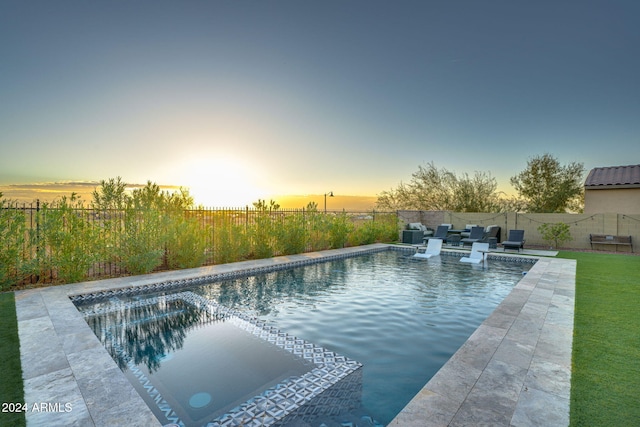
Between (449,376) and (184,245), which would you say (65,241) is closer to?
(184,245)

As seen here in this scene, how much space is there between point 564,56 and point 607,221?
286 inches

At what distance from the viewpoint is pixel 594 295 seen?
6031 millimetres

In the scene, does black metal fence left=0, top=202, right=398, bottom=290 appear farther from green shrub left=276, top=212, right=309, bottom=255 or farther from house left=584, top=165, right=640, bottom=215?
house left=584, top=165, right=640, bottom=215

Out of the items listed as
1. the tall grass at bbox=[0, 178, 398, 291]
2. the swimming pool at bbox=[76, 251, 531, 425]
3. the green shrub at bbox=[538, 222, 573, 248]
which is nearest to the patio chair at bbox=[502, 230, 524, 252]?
the green shrub at bbox=[538, 222, 573, 248]

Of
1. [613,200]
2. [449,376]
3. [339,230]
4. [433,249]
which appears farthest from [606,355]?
[613,200]

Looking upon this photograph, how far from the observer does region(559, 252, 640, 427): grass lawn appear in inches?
95.3

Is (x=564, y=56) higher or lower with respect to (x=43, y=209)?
higher

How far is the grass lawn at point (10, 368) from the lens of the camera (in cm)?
237

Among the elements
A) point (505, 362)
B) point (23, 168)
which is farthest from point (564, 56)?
point (23, 168)

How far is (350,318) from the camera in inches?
204

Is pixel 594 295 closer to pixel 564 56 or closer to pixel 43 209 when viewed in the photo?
pixel 564 56

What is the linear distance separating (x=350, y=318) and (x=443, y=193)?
19.9 metres

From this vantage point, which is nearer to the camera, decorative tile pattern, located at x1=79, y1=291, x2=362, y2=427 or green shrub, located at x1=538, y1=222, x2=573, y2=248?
decorative tile pattern, located at x1=79, y1=291, x2=362, y2=427

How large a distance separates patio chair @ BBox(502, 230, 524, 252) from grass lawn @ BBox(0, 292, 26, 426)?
14.3 metres
